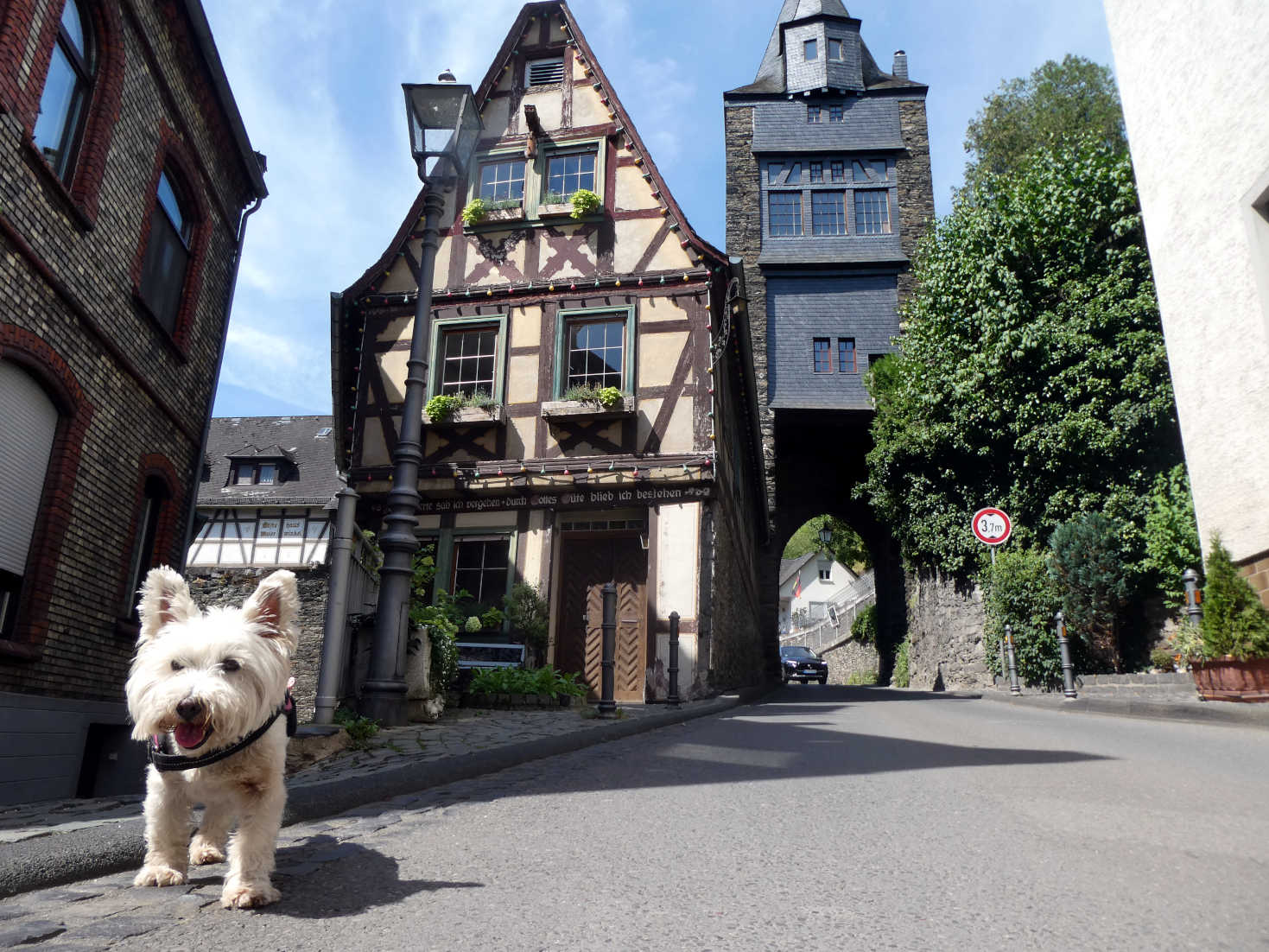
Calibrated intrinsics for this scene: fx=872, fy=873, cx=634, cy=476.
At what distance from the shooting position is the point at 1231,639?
416 inches

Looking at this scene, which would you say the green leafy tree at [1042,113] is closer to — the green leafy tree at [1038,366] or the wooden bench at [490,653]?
the green leafy tree at [1038,366]

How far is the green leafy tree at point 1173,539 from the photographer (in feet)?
49.6

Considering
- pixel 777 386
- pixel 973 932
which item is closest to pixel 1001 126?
pixel 777 386

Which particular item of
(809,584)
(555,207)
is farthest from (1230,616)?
(809,584)

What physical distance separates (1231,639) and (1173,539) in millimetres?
5356

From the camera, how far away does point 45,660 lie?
21.7 feet

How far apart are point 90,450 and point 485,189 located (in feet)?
33.9

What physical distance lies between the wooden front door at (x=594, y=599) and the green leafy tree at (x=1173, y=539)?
9.27 metres

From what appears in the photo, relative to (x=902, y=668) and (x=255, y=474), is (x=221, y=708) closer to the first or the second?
(x=255, y=474)

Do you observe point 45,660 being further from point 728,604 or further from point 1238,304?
point 1238,304

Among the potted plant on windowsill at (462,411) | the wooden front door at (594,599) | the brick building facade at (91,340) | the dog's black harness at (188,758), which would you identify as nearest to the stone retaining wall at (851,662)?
the wooden front door at (594,599)

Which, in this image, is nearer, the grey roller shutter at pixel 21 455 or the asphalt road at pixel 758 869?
the asphalt road at pixel 758 869

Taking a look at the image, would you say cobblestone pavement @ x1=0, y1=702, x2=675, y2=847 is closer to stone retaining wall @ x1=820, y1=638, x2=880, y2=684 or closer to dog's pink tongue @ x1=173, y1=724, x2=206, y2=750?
dog's pink tongue @ x1=173, y1=724, x2=206, y2=750

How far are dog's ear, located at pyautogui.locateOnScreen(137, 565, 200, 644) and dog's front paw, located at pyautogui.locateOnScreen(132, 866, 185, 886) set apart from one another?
0.74m
